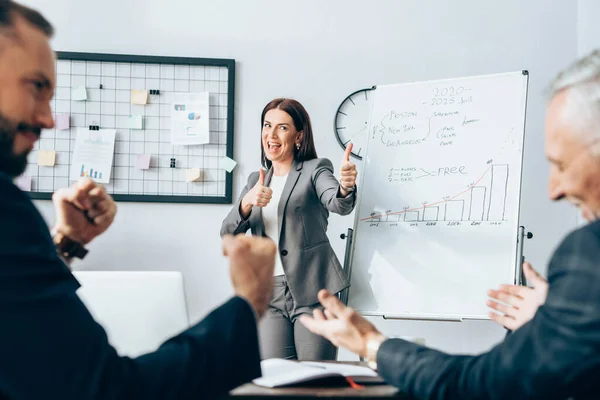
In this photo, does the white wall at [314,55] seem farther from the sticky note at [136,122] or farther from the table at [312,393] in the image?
the table at [312,393]

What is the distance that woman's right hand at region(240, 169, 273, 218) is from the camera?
7.97 ft

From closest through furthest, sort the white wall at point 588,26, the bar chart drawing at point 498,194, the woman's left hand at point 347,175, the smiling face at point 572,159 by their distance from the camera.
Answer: the smiling face at point 572,159 < the woman's left hand at point 347,175 < the bar chart drawing at point 498,194 < the white wall at point 588,26

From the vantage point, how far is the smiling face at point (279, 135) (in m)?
2.58

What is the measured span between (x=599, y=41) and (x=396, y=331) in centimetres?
186

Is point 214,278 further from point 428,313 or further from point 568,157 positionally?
point 568,157

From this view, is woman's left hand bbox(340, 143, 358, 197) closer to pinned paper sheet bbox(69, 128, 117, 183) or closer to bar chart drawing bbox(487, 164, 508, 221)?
bar chart drawing bbox(487, 164, 508, 221)

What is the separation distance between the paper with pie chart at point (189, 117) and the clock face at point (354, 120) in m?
0.72

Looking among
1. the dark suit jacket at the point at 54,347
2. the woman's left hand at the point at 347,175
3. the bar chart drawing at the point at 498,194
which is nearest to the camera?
the dark suit jacket at the point at 54,347

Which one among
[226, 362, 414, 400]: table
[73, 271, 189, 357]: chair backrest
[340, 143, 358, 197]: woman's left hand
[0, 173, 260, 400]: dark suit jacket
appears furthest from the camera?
[340, 143, 358, 197]: woman's left hand

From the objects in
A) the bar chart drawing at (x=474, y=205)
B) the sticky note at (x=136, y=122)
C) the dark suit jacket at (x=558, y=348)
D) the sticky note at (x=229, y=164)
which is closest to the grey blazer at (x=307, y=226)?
the bar chart drawing at (x=474, y=205)

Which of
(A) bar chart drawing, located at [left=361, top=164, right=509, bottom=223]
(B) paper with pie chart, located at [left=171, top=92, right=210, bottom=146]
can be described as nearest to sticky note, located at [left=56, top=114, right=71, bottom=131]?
(B) paper with pie chart, located at [left=171, top=92, right=210, bottom=146]

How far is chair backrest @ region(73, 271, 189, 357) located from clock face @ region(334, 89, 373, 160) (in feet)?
6.63

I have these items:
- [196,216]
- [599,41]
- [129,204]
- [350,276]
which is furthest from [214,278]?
[599,41]

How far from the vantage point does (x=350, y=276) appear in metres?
2.60
